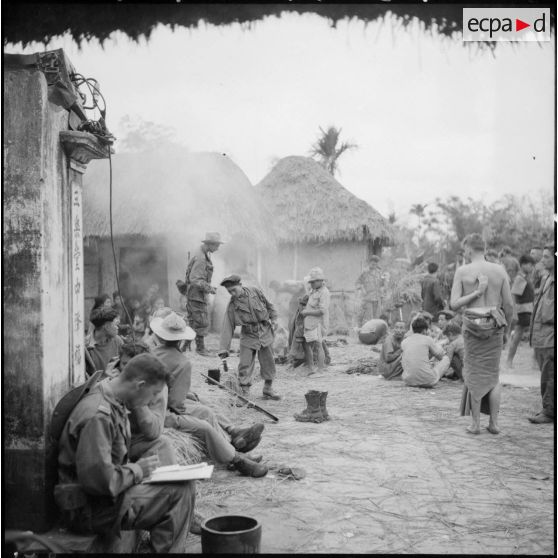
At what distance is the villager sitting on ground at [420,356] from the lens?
855 centimetres

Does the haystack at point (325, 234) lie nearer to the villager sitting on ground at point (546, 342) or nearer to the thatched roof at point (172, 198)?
the thatched roof at point (172, 198)

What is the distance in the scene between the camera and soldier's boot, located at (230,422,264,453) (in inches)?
199

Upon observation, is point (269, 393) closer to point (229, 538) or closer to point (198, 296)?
point (198, 296)

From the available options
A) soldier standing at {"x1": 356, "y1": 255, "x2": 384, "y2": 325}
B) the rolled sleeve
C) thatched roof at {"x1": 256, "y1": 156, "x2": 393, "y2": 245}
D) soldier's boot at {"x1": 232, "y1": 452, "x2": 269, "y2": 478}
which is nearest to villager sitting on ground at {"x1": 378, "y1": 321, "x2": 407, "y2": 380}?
soldier's boot at {"x1": 232, "y1": 452, "x2": 269, "y2": 478}

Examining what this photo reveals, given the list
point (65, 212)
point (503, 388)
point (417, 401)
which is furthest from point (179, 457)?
point (503, 388)

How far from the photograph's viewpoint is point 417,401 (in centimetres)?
791

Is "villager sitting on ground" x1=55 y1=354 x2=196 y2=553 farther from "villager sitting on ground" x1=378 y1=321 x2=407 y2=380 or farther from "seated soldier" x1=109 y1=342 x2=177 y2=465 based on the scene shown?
"villager sitting on ground" x1=378 y1=321 x2=407 y2=380

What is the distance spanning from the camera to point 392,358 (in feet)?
31.0

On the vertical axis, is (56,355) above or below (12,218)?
below

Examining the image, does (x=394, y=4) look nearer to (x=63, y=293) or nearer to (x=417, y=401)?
(x=63, y=293)

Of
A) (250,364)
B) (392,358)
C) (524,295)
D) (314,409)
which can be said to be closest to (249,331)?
(250,364)

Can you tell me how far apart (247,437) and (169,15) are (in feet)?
Answer: 11.4

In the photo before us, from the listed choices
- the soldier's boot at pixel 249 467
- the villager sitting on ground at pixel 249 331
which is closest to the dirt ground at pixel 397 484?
the soldier's boot at pixel 249 467

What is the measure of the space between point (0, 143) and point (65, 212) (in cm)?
58
